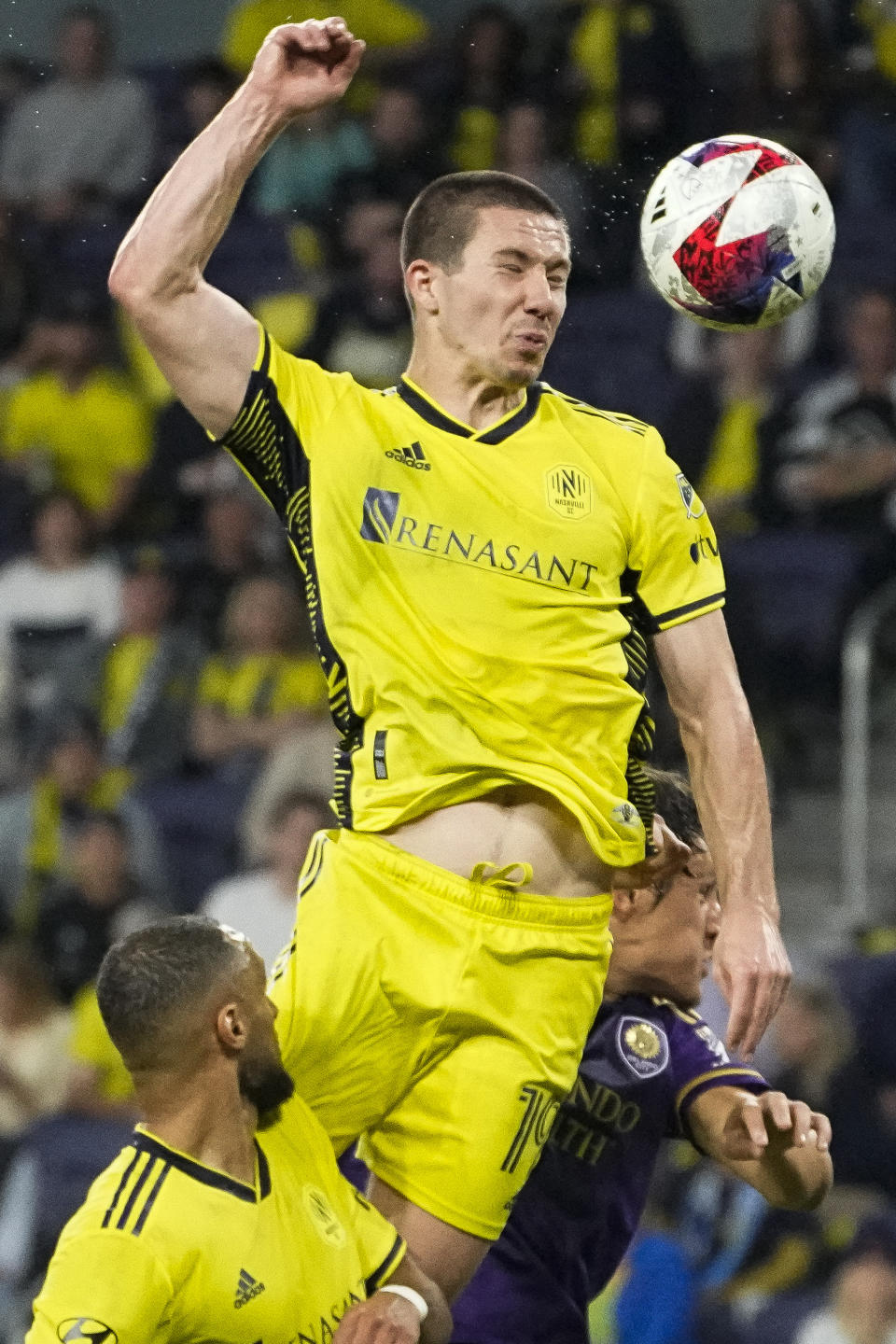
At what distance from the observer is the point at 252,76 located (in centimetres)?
343

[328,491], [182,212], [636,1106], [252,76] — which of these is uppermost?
[252,76]

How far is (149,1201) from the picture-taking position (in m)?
3.25

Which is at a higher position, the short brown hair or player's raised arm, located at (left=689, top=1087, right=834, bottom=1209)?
the short brown hair

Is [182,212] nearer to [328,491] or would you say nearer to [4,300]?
[328,491]

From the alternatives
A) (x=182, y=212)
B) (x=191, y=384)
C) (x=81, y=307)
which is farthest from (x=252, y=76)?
(x=81, y=307)

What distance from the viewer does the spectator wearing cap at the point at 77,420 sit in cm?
870

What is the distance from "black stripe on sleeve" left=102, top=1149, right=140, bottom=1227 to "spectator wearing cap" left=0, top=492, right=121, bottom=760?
4.91 metres

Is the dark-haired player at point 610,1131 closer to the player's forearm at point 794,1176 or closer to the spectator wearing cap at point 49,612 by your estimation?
the player's forearm at point 794,1176

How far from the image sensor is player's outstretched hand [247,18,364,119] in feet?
11.2

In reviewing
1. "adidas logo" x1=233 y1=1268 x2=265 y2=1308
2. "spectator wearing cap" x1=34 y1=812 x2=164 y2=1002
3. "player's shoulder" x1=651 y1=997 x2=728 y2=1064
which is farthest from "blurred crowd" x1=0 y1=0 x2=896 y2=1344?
"adidas logo" x1=233 y1=1268 x2=265 y2=1308

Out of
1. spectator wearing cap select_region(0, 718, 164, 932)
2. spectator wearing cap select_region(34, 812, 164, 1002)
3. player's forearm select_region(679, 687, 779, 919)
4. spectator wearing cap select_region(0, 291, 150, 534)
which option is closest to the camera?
player's forearm select_region(679, 687, 779, 919)

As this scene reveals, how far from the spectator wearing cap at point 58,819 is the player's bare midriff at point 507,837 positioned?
4197 mm

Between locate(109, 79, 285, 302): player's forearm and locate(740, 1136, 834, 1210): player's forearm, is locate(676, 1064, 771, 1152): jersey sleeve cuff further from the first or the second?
locate(109, 79, 285, 302): player's forearm

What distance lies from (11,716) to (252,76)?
506 centimetres
